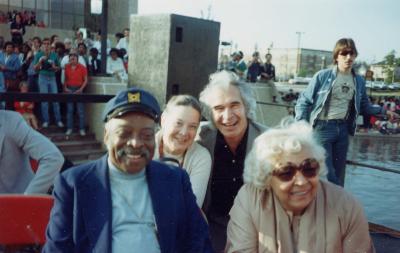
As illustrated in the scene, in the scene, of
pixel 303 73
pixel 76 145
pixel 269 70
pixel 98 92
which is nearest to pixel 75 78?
pixel 98 92

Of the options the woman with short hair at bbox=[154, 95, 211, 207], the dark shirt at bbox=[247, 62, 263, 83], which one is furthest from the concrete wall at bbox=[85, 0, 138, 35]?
the woman with short hair at bbox=[154, 95, 211, 207]

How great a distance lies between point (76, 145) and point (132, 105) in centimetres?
721

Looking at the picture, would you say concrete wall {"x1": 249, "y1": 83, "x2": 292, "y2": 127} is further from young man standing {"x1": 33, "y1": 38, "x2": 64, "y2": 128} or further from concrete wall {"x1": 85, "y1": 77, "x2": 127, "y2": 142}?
young man standing {"x1": 33, "y1": 38, "x2": 64, "y2": 128}

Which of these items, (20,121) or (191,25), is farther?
(191,25)

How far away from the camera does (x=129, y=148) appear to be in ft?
6.87

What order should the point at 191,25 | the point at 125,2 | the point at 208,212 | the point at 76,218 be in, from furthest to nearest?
the point at 125,2
the point at 191,25
the point at 208,212
the point at 76,218

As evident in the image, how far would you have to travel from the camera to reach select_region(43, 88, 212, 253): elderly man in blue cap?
78.7 inches

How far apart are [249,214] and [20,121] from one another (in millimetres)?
1577

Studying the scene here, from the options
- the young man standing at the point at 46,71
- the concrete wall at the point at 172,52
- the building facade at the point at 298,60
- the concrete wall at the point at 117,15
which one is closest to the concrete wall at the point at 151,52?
the concrete wall at the point at 172,52

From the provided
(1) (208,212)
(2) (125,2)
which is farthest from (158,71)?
(2) (125,2)

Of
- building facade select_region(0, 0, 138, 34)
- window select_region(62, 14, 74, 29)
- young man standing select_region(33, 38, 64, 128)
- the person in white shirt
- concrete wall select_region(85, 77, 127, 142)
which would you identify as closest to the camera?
concrete wall select_region(85, 77, 127, 142)

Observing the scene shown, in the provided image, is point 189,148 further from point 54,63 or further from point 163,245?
point 54,63

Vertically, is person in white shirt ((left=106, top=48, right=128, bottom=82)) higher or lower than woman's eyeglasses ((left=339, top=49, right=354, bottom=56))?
lower

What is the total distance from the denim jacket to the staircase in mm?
5169
